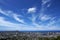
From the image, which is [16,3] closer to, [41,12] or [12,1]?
[12,1]

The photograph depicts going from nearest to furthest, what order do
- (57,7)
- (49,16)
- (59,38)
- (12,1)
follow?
1. (59,38)
2. (12,1)
3. (57,7)
4. (49,16)

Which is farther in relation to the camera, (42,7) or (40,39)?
(42,7)

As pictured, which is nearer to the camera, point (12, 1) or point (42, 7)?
point (12, 1)

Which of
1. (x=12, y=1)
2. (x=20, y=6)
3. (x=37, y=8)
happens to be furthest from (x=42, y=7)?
(x=12, y=1)

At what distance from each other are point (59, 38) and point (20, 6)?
2.94 m

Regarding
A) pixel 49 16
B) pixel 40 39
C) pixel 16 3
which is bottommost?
pixel 40 39

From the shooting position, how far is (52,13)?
5.97 meters

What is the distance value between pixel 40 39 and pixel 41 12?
9.51 feet

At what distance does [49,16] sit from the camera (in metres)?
6.10

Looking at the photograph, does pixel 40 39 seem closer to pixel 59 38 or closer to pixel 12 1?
pixel 59 38

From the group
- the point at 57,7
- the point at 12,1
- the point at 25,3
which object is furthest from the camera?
the point at 57,7

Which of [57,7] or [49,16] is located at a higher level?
[57,7]

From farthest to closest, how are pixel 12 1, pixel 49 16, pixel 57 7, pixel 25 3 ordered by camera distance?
1. pixel 49 16
2. pixel 57 7
3. pixel 25 3
4. pixel 12 1

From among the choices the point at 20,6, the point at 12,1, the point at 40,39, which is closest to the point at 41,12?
the point at 20,6
